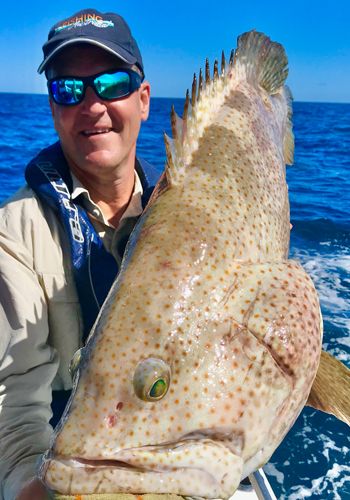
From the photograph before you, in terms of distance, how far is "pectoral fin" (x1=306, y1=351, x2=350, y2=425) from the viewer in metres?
2.20

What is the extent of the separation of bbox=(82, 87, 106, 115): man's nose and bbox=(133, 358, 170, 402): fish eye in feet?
5.55

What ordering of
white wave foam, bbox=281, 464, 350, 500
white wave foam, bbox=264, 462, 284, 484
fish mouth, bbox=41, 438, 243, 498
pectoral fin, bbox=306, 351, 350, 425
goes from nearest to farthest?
fish mouth, bbox=41, 438, 243, 498, pectoral fin, bbox=306, 351, 350, 425, white wave foam, bbox=281, 464, 350, 500, white wave foam, bbox=264, 462, 284, 484

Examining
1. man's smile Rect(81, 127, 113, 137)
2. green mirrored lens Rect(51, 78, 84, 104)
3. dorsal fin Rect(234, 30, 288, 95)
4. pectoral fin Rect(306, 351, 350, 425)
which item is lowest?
pectoral fin Rect(306, 351, 350, 425)

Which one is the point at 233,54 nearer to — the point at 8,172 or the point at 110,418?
the point at 110,418

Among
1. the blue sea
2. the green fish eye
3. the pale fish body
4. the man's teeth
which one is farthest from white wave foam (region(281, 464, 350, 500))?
the man's teeth

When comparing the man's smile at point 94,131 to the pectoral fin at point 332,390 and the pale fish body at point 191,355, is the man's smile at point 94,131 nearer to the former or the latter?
the pale fish body at point 191,355

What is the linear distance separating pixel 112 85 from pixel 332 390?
2043 millimetres

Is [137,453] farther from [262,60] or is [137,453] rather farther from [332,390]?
[262,60]

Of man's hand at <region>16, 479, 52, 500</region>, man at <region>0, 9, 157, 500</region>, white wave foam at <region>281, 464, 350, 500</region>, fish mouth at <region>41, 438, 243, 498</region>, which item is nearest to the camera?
fish mouth at <region>41, 438, 243, 498</region>

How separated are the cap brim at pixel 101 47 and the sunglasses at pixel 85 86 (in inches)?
3.1

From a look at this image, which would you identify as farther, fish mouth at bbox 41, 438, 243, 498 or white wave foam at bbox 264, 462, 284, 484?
white wave foam at bbox 264, 462, 284, 484

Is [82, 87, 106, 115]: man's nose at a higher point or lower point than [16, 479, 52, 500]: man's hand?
higher

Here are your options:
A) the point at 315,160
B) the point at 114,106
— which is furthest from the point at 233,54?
the point at 315,160

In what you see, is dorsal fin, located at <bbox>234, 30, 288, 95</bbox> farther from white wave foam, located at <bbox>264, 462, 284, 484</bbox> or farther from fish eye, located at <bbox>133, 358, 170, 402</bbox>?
white wave foam, located at <bbox>264, 462, 284, 484</bbox>
